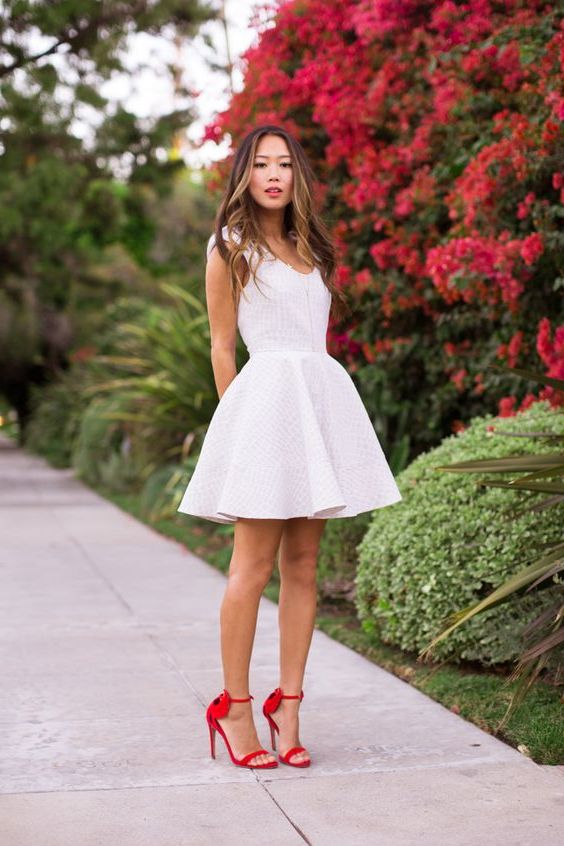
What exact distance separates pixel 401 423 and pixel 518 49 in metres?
2.74

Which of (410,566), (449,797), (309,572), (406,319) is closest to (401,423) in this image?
(406,319)

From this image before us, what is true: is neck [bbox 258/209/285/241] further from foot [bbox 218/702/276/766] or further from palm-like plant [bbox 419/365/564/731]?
foot [bbox 218/702/276/766]

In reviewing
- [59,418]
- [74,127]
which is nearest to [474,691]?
[74,127]

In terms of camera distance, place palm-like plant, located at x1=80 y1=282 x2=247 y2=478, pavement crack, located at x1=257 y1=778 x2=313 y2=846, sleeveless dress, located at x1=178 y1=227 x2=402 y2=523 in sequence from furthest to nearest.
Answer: palm-like plant, located at x1=80 y1=282 x2=247 y2=478
sleeveless dress, located at x1=178 y1=227 x2=402 y2=523
pavement crack, located at x1=257 y1=778 x2=313 y2=846

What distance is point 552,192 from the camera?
20.6 ft

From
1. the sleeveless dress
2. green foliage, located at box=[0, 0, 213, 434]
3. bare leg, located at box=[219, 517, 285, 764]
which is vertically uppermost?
green foliage, located at box=[0, 0, 213, 434]

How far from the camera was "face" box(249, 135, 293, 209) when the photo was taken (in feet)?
12.6

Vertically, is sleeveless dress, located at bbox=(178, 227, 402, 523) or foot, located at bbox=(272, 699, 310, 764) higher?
sleeveless dress, located at bbox=(178, 227, 402, 523)

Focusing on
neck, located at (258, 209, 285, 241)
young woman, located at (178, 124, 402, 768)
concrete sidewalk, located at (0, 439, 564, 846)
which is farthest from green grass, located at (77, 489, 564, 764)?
neck, located at (258, 209, 285, 241)

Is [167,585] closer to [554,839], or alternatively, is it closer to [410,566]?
[410,566]

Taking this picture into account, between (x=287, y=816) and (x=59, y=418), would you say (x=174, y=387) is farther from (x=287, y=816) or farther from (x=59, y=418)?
(x=59, y=418)

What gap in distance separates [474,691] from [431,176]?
137 inches

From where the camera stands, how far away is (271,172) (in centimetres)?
386

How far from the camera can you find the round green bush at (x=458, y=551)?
4.69 m
